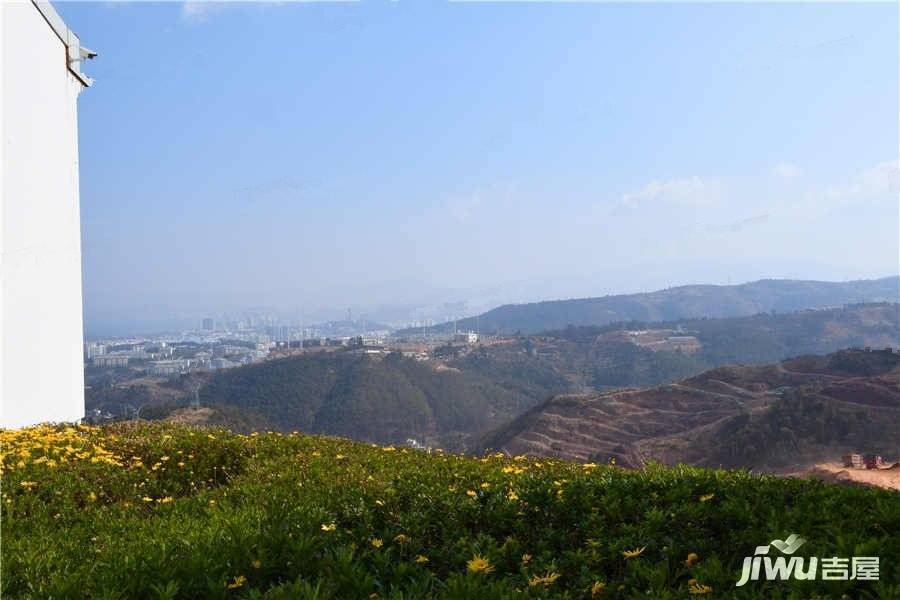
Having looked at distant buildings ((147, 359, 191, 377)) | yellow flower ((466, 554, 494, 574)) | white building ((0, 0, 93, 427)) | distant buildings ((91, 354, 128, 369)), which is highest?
white building ((0, 0, 93, 427))

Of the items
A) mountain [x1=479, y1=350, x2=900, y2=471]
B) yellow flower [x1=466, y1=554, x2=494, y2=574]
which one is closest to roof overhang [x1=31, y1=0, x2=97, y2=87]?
yellow flower [x1=466, y1=554, x2=494, y2=574]

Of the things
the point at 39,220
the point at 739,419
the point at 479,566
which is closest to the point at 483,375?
the point at 739,419

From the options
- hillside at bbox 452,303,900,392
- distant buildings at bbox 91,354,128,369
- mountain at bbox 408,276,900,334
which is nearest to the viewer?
hillside at bbox 452,303,900,392

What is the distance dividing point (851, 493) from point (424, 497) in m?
2.69

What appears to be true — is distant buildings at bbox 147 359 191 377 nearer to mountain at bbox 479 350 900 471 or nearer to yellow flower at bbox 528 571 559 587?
mountain at bbox 479 350 900 471

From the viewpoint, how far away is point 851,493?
4445 mm

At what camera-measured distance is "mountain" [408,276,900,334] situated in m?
149

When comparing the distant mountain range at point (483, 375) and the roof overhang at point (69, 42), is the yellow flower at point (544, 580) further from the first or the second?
the distant mountain range at point (483, 375)

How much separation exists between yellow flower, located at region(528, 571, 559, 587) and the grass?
1 centimetres

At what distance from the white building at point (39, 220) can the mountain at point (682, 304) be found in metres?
134

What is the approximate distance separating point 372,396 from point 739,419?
3494 cm

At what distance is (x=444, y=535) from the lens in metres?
4.09

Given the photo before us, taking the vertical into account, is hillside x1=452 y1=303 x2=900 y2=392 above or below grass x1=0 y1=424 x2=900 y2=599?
below

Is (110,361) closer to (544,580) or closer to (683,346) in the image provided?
(683,346)
